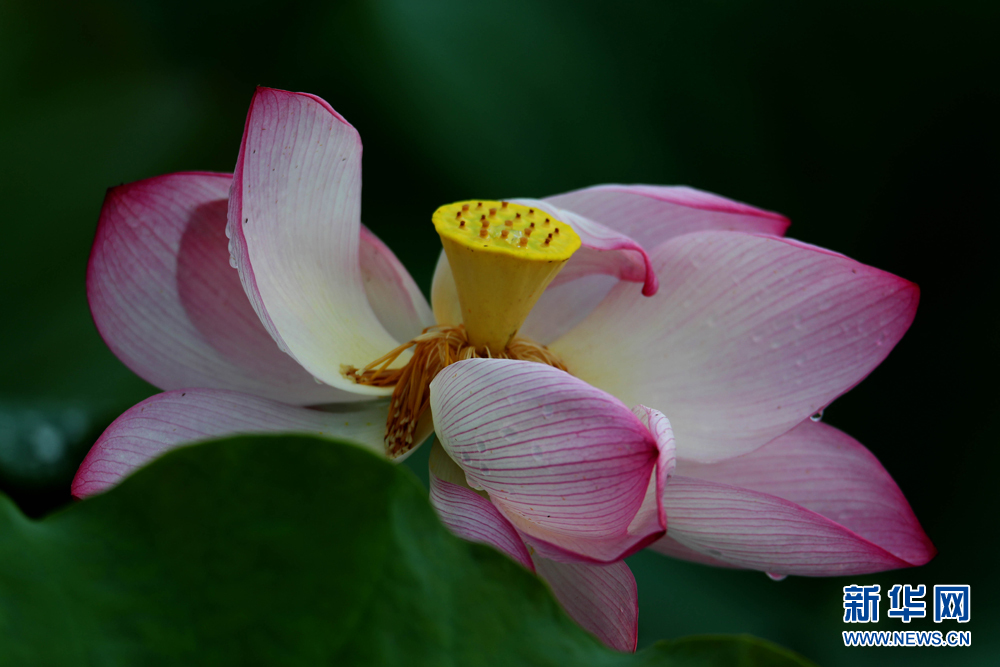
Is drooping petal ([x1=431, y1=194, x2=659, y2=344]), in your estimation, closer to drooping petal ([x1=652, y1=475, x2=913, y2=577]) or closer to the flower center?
the flower center

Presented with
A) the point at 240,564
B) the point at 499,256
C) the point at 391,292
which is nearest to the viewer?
the point at 240,564

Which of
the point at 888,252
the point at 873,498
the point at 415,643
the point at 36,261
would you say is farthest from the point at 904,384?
the point at 36,261

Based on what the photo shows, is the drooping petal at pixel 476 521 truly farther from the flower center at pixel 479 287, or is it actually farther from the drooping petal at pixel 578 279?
the drooping petal at pixel 578 279

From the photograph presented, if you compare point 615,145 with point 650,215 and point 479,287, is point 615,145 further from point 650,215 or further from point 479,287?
point 479,287

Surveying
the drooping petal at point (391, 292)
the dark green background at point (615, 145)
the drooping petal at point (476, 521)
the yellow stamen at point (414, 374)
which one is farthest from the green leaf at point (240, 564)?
the dark green background at point (615, 145)

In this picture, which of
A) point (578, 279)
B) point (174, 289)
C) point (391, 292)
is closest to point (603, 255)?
point (578, 279)

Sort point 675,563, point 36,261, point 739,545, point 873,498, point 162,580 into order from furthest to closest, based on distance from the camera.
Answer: point 675,563 → point 36,261 → point 873,498 → point 739,545 → point 162,580

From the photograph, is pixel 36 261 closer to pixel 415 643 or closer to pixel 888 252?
pixel 415 643
